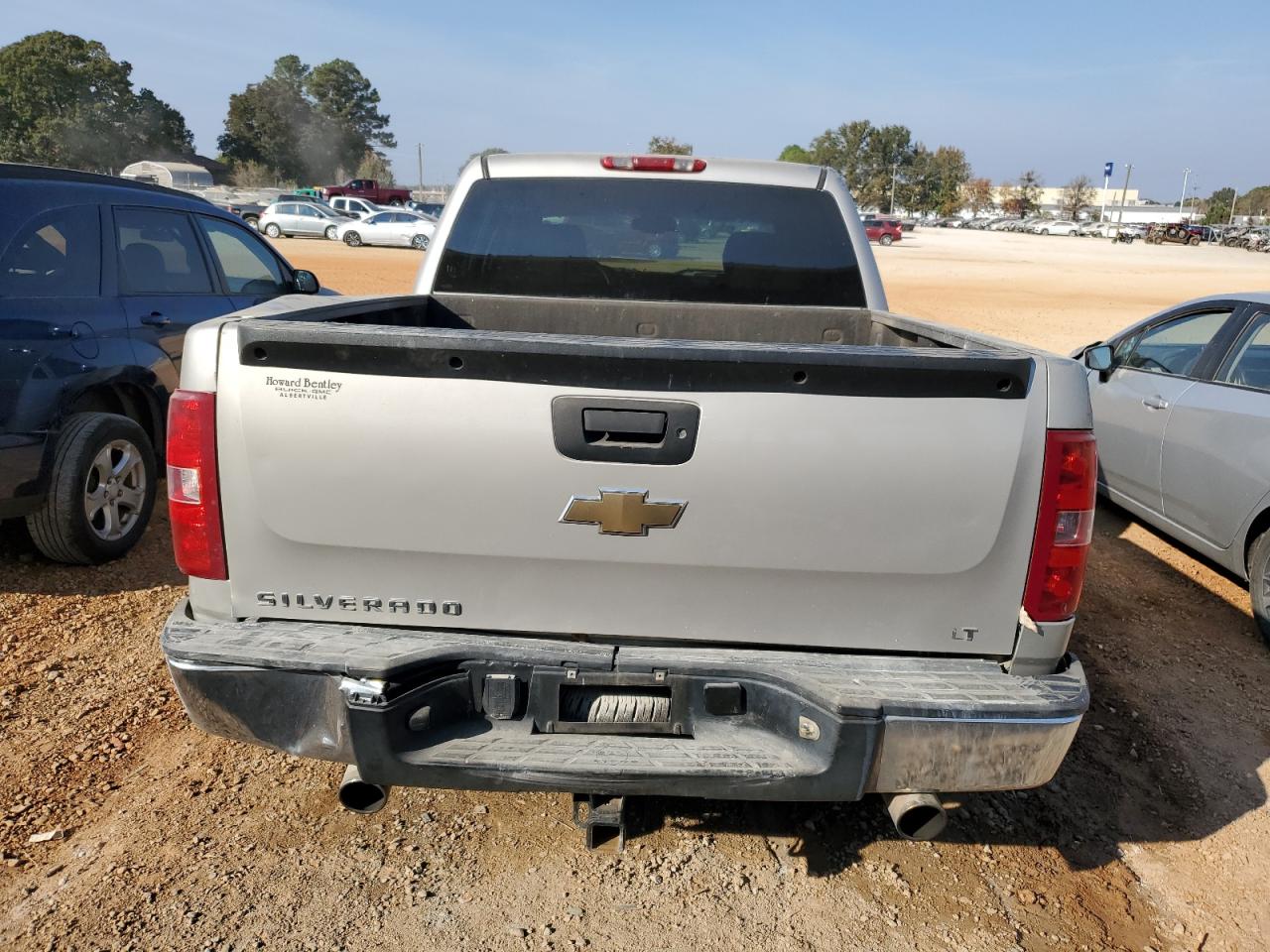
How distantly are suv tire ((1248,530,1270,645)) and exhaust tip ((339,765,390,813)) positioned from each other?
431 centimetres

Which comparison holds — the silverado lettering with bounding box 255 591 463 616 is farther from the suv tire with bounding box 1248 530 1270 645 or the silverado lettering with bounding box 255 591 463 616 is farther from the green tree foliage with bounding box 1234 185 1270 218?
the green tree foliage with bounding box 1234 185 1270 218

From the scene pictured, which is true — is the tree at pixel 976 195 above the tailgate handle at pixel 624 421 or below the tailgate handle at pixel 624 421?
above

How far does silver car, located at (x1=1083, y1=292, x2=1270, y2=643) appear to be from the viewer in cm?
474

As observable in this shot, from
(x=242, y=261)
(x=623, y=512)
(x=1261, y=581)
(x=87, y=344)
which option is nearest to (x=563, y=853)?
(x=623, y=512)

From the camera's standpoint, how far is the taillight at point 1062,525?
2258 mm

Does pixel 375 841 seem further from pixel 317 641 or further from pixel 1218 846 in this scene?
pixel 1218 846

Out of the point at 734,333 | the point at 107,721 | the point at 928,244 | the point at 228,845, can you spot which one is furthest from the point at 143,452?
the point at 928,244

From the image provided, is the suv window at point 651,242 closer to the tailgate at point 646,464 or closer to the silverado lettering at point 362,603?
the tailgate at point 646,464

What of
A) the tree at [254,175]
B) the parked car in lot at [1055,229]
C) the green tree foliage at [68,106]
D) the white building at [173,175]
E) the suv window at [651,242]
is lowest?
the suv window at [651,242]

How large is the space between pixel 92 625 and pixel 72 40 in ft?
329

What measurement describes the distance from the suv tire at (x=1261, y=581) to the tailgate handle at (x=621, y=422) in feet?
12.5

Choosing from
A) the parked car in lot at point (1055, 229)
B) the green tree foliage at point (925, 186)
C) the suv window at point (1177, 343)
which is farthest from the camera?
the green tree foliage at point (925, 186)

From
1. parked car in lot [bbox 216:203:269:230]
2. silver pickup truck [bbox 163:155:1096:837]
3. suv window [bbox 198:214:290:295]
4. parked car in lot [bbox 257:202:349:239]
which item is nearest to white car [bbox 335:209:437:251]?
parked car in lot [bbox 257:202:349:239]

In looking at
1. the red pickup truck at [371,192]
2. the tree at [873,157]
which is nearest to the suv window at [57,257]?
the red pickup truck at [371,192]
